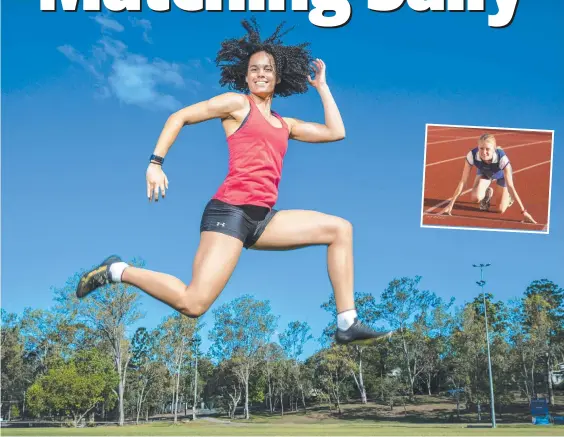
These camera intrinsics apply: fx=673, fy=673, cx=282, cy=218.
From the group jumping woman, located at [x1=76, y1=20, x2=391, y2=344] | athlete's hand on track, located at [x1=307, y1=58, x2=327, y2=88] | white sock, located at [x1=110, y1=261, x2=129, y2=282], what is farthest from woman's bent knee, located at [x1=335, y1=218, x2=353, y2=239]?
white sock, located at [x1=110, y1=261, x2=129, y2=282]

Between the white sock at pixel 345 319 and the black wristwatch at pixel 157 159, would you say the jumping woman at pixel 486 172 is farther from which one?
the black wristwatch at pixel 157 159

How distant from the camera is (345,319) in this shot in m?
5.14

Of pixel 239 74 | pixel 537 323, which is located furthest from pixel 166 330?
pixel 239 74

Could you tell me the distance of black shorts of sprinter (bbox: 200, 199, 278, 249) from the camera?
5.13m

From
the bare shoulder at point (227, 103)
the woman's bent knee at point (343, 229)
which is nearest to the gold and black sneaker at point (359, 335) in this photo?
the woman's bent knee at point (343, 229)

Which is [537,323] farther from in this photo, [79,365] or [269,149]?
[269,149]

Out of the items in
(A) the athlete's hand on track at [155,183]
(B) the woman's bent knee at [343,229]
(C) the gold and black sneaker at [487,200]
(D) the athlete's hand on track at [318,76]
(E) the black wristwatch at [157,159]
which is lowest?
(B) the woman's bent knee at [343,229]

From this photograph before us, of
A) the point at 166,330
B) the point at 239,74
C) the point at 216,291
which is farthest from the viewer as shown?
the point at 166,330

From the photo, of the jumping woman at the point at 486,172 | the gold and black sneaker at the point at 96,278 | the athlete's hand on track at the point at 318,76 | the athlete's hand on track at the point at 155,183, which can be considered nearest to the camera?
the athlete's hand on track at the point at 155,183

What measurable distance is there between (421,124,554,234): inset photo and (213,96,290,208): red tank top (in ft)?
33.6

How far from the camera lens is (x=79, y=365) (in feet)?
158

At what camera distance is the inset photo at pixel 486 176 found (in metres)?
15.6

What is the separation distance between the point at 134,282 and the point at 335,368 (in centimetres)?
4879

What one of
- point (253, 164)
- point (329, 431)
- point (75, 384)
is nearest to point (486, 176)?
point (253, 164)
